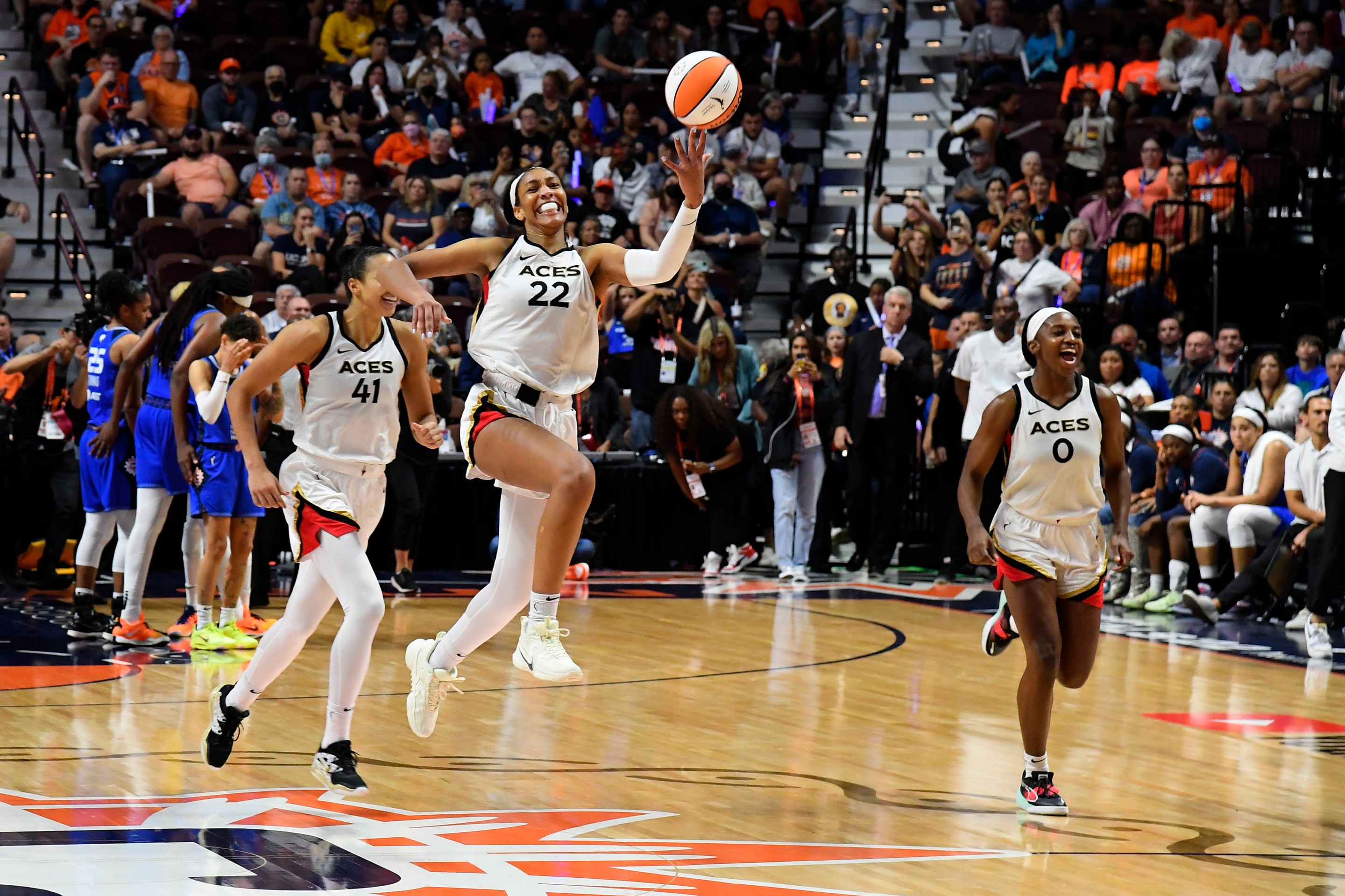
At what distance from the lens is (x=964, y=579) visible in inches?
538

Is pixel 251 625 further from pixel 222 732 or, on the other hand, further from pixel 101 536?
pixel 222 732

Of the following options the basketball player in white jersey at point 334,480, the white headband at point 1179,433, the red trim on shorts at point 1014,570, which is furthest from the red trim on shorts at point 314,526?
the white headband at point 1179,433

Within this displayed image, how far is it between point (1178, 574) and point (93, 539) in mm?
7576

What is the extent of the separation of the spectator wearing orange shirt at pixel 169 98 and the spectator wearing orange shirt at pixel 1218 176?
10040 mm

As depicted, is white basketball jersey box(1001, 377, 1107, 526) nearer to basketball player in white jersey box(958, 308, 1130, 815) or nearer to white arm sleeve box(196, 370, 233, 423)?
basketball player in white jersey box(958, 308, 1130, 815)

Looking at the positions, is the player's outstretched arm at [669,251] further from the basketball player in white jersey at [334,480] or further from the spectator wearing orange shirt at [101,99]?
the spectator wearing orange shirt at [101,99]

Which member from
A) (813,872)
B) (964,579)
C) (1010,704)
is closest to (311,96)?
(964,579)

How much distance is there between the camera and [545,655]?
18.8 feet

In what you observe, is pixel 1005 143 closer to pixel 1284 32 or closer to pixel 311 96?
pixel 1284 32

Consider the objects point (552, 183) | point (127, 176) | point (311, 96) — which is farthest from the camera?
point (311, 96)

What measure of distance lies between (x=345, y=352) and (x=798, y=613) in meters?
6.11

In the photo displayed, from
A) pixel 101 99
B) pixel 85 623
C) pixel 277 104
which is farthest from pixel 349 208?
pixel 85 623

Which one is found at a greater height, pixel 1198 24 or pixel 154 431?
pixel 1198 24

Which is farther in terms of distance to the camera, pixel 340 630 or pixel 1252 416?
pixel 1252 416
